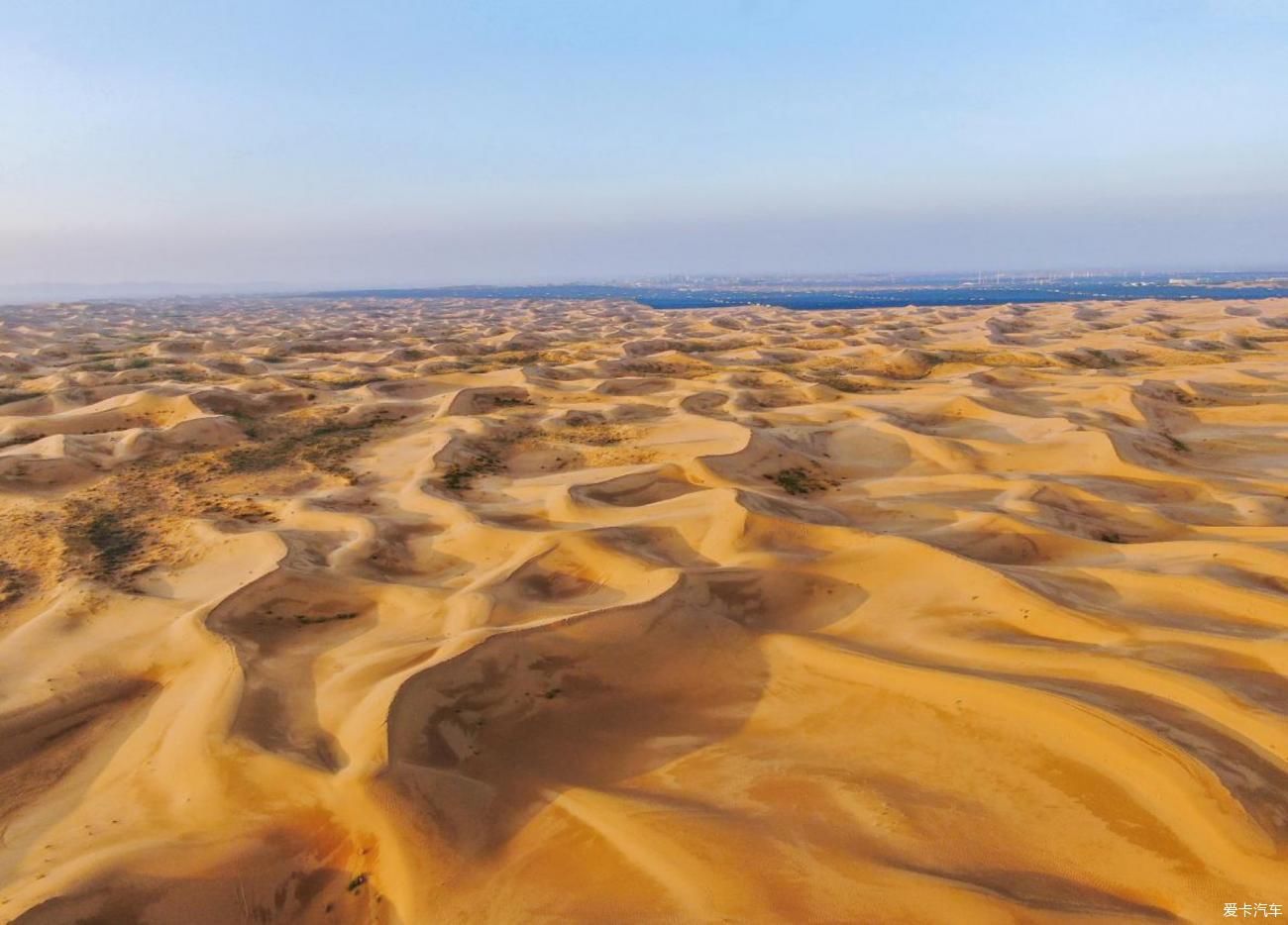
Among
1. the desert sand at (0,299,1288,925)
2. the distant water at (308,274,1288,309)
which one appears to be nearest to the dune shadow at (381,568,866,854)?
the desert sand at (0,299,1288,925)

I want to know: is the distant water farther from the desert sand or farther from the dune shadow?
the dune shadow

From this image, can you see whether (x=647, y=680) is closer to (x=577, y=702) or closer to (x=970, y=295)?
(x=577, y=702)

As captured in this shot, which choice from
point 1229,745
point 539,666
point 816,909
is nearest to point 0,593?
point 539,666

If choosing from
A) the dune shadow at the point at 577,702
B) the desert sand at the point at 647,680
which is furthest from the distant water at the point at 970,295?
the dune shadow at the point at 577,702

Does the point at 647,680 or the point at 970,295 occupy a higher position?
the point at 970,295

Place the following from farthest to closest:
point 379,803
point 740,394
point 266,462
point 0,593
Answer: point 740,394 < point 266,462 < point 0,593 < point 379,803

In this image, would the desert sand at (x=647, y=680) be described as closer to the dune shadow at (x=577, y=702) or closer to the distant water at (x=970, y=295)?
the dune shadow at (x=577, y=702)

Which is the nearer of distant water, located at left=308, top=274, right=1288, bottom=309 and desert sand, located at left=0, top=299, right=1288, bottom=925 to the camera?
desert sand, located at left=0, top=299, right=1288, bottom=925

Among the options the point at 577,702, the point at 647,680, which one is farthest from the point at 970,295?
the point at 577,702

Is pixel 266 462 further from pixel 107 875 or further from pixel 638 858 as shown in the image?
pixel 638 858
